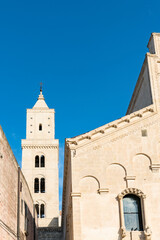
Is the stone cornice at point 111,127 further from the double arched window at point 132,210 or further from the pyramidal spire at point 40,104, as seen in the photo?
the pyramidal spire at point 40,104

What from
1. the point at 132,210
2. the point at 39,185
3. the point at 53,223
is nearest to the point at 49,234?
the point at 53,223

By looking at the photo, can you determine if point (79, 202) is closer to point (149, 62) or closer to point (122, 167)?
point (122, 167)

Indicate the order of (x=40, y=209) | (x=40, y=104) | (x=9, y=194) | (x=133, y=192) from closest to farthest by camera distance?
(x=9, y=194), (x=133, y=192), (x=40, y=209), (x=40, y=104)

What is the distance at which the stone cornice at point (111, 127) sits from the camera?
23.3m

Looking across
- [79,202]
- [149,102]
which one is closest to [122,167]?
[79,202]

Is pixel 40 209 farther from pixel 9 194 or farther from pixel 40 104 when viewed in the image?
pixel 9 194

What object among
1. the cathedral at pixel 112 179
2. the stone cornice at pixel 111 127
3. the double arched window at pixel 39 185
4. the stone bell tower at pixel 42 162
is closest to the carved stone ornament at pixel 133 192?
the cathedral at pixel 112 179

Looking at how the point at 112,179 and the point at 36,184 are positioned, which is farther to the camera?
the point at 36,184

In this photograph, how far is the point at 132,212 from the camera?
22.1m

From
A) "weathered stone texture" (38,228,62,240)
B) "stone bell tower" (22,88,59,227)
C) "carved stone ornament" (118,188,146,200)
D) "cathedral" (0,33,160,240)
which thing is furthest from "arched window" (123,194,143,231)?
"stone bell tower" (22,88,59,227)

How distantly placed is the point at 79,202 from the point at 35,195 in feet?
144

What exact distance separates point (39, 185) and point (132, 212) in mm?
44752

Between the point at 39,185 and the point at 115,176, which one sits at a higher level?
the point at 39,185

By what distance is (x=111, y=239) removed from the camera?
20.9 meters
